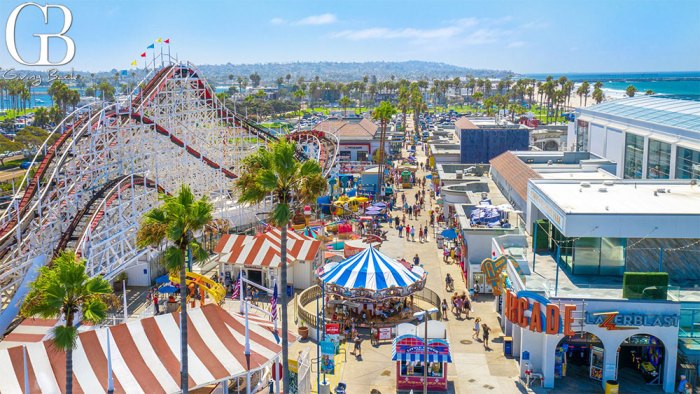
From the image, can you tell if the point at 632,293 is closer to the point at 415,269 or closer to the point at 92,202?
the point at 415,269

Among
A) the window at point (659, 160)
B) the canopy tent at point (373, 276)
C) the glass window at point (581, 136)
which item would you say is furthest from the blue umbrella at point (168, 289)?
the glass window at point (581, 136)

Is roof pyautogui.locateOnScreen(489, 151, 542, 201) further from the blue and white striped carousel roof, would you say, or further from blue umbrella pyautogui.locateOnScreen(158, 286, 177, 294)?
blue umbrella pyautogui.locateOnScreen(158, 286, 177, 294)

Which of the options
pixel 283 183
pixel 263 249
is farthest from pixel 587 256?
pixel 263 249

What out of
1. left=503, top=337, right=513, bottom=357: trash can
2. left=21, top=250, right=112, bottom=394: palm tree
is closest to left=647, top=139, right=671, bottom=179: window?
left=503, top=337, right=513, bottom=357: trash can

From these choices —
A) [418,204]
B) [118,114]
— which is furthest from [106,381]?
[418,204]

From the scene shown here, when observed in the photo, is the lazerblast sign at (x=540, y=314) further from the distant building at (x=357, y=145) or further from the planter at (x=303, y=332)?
the distant building at (x=357, y=145)

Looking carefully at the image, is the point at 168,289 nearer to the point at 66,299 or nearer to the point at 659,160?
the point at 66,299
